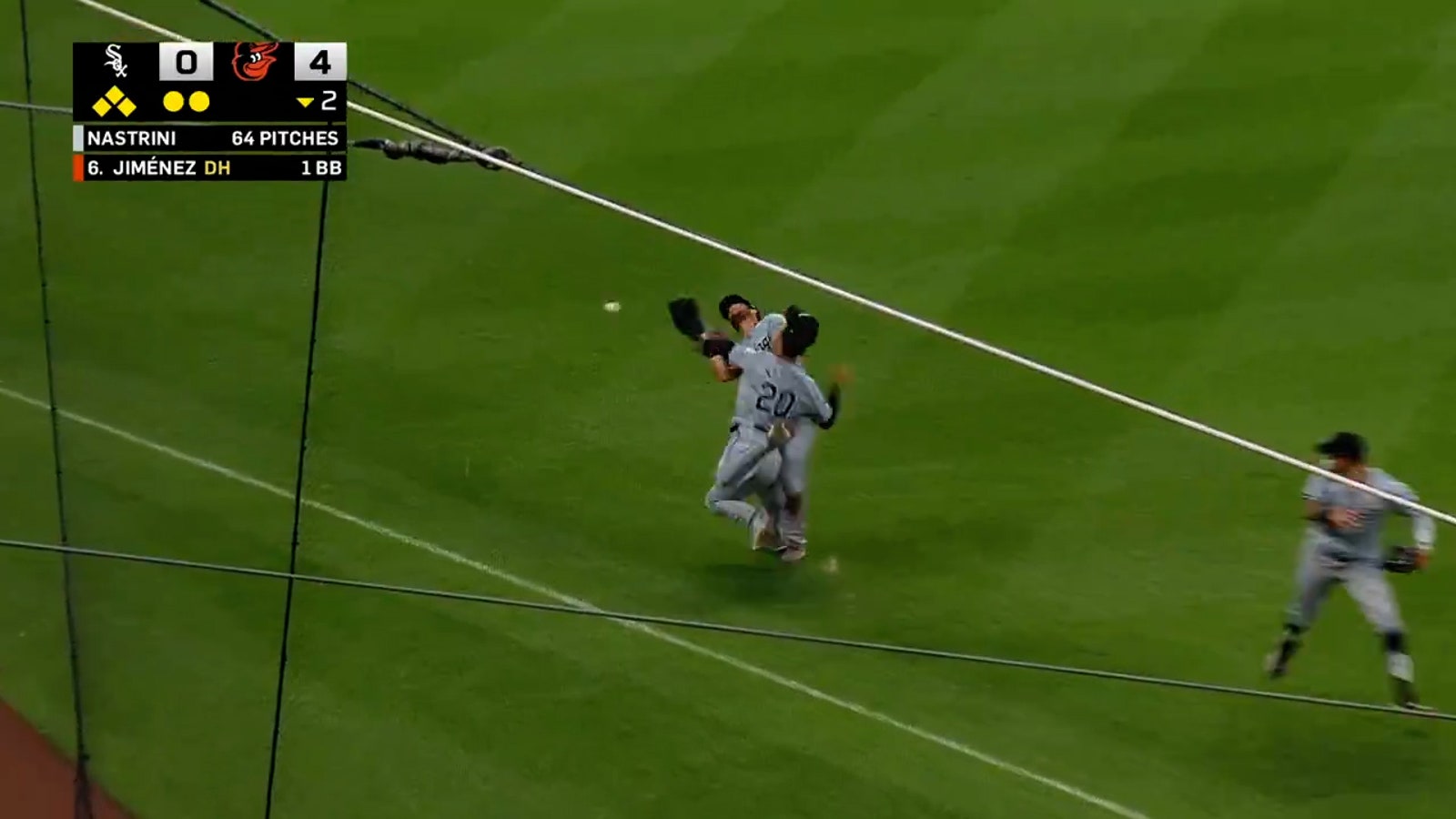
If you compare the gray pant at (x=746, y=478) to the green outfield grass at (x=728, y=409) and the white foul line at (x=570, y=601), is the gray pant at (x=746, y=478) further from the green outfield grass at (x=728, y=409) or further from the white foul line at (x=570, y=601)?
the white foul line at (x=570, y=601)

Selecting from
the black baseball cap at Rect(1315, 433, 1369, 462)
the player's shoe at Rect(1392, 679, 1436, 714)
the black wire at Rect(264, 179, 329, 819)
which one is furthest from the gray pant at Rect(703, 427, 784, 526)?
the player's shoe at Rect(1392, 679, 1436, 714)

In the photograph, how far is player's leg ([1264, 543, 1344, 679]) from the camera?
8.97m

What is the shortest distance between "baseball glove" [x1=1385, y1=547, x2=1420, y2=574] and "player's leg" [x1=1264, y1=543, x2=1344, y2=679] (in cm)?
24

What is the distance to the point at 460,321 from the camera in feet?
40.9

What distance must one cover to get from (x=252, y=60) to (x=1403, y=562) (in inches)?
242

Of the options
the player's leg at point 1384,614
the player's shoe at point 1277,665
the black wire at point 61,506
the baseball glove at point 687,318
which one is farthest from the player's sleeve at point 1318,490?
the black wire at point 61,506

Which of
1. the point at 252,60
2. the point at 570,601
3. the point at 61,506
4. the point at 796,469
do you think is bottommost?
the point at 61,506

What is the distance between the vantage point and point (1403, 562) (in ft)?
29.0

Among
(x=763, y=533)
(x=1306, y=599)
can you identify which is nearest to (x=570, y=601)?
(x=763, y=533)

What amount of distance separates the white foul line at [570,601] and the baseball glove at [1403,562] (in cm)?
173

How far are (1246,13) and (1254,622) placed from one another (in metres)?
7.30

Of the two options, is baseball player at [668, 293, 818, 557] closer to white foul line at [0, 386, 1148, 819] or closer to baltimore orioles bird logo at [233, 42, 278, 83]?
white foul line at [0, 386, 1148, 819]

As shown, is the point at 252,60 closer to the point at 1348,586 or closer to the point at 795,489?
the point at 795,489

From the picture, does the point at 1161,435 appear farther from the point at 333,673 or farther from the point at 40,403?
the point at 40,403
